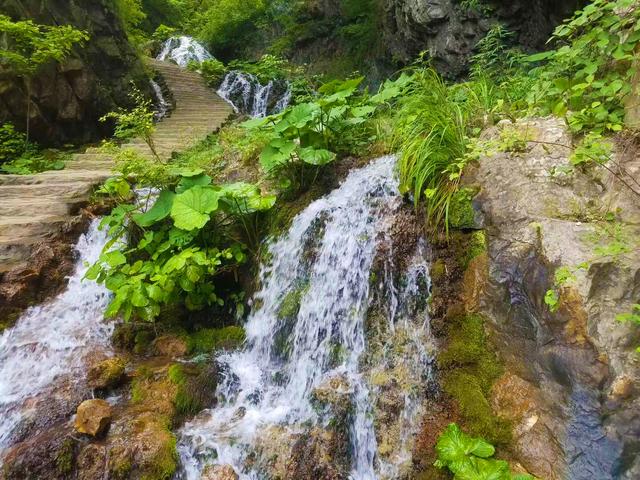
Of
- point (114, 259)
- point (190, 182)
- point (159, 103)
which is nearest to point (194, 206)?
point (190, 182)

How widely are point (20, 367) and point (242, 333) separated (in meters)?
2.04

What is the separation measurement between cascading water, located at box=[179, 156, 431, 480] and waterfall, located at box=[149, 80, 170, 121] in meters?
7.52

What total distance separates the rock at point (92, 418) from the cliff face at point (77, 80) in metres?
6.06

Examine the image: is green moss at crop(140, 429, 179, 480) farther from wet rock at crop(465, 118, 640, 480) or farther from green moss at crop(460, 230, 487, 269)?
green moss at crop(460, 230, 487, 269)

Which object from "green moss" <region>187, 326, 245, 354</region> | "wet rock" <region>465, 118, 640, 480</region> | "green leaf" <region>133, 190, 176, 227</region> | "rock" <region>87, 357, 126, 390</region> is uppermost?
"green leaf" <region>133, 190, 176, 227</region>

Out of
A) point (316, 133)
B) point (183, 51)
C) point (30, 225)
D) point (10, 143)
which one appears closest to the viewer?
point (316, 133)

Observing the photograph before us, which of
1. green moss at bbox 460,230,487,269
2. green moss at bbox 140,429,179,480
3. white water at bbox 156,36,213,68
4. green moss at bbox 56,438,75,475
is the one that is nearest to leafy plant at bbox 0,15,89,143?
green moss at bbox 56,438,75,475

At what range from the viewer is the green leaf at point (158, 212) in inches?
146

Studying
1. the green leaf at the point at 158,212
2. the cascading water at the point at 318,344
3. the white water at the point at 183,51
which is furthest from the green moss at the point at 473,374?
the white water at the point at 183,51

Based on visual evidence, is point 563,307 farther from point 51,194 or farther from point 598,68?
point 51,194

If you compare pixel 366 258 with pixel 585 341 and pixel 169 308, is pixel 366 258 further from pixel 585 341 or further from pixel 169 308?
pixel 169 308

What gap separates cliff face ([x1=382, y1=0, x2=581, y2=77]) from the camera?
6164 mm

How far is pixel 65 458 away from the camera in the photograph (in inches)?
103

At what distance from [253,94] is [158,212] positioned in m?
8.82
